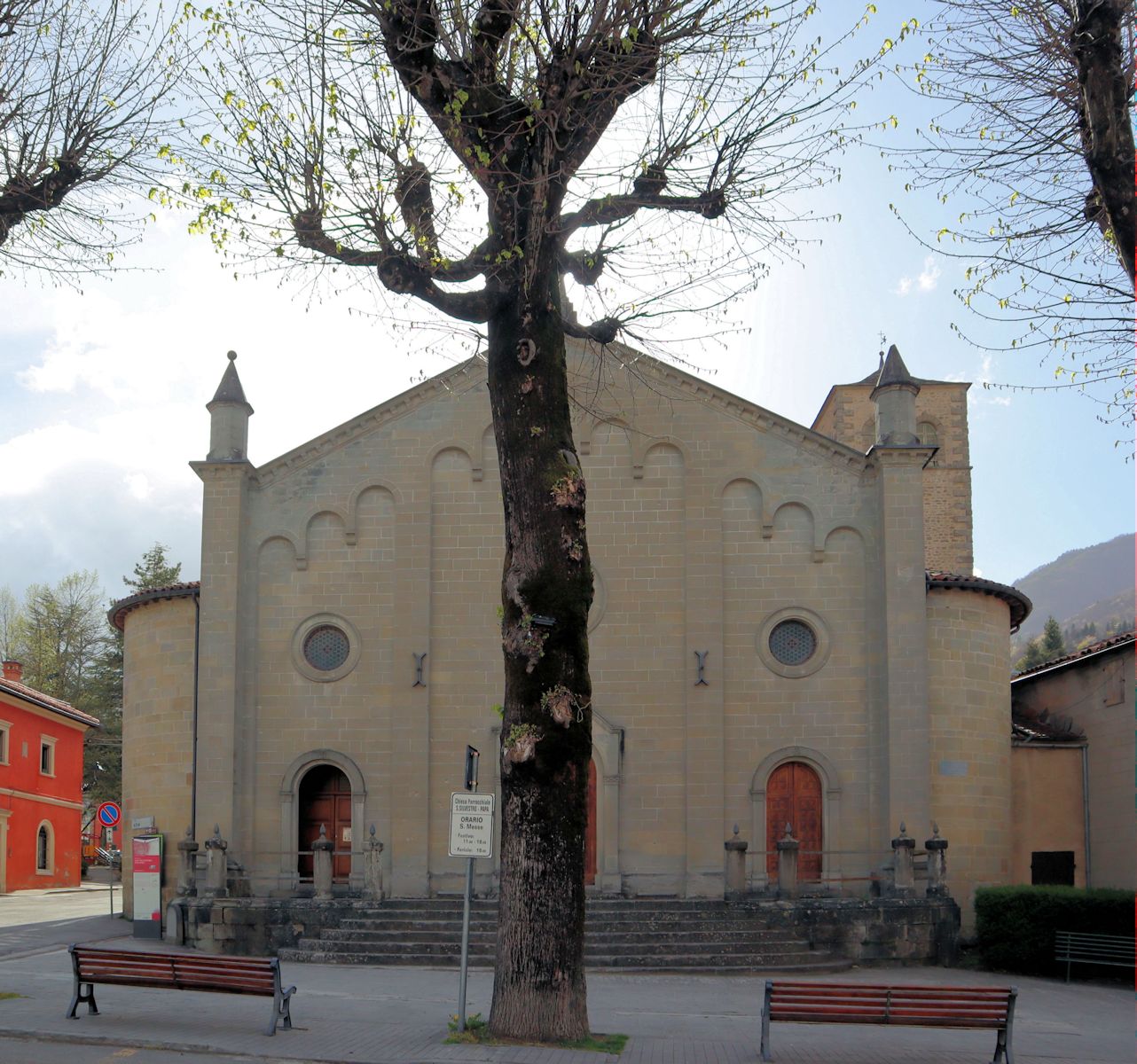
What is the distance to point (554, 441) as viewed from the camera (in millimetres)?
14352

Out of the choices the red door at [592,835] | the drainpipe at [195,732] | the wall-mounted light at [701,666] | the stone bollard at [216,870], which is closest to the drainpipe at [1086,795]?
the wall-mounted light at [701,666]

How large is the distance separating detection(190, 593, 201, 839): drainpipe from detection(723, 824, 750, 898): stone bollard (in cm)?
975

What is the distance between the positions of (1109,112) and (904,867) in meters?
15.5

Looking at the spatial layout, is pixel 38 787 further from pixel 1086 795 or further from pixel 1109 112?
pixel 1109 112

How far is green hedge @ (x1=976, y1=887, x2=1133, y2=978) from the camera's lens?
22.2 meters

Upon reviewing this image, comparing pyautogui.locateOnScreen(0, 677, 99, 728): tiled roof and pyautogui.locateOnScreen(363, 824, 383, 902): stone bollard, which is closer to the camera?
pyautogui.locateOnScreen(363, 824, 383, 902): stone bollard

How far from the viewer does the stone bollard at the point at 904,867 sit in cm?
2362

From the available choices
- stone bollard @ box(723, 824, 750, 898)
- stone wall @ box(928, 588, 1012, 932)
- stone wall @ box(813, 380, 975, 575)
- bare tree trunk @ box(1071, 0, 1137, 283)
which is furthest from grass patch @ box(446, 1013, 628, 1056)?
stone wall @ box(813, 380, 975, 575)

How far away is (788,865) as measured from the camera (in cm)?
2400

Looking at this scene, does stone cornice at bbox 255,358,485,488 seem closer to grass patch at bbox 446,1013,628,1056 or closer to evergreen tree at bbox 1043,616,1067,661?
grass patch at bbox 446,1013,628,1056

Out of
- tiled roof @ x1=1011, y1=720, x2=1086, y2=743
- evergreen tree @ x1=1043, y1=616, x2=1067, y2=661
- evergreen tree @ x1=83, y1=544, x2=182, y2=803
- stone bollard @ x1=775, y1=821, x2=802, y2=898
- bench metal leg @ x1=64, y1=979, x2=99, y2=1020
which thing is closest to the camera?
bench metal leg @ x1=64, y1=979, x2=99, y2=1020

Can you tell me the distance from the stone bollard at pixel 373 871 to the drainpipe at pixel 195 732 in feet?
11.3

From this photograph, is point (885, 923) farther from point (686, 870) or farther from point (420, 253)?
point (420, 253)

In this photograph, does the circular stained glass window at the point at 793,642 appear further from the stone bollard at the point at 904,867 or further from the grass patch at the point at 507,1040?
the grass patch at the point at 507,1040
